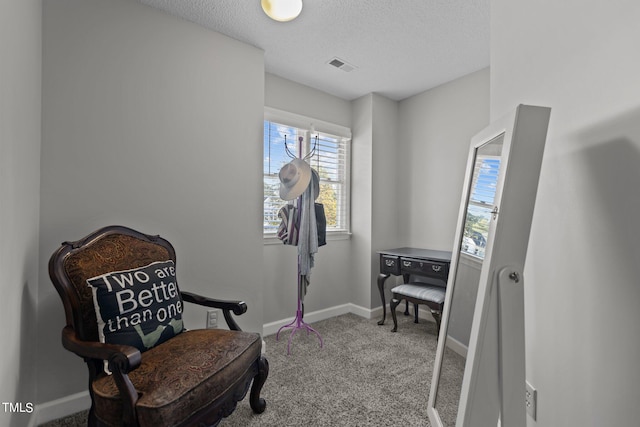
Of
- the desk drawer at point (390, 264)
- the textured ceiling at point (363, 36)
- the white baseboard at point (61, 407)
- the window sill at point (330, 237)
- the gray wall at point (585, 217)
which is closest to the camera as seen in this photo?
the gray wall at point (585, 217)

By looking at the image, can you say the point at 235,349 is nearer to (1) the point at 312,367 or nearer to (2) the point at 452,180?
(1) the point at 312,367

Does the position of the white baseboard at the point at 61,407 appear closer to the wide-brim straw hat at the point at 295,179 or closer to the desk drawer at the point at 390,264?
the wide-brim straw hat at the point at 295,179

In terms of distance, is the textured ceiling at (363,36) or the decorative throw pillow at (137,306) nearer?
the decorative throw pillow at (137,306)

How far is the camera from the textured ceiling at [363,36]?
216 cm

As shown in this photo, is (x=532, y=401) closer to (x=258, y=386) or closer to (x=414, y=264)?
(x=258, y=386)

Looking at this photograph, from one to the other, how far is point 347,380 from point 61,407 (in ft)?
5.72

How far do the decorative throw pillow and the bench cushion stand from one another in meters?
2.05

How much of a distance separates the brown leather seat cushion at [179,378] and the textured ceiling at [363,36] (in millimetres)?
2177

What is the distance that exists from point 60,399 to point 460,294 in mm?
2289

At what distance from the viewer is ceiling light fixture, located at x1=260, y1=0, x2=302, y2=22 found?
6.28ft

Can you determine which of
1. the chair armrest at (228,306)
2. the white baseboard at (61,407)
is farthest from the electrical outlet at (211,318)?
the white baseboard at (61,407)

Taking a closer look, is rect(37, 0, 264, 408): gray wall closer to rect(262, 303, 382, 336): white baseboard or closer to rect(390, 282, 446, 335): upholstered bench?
rect(262, 303, 382, 336): white baseboard

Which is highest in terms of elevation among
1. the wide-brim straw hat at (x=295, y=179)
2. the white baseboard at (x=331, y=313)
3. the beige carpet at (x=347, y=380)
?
the wide-brim straw hat at (x=295, y=179)

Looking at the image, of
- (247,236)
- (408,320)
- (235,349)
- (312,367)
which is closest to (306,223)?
(247,236)
